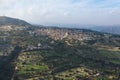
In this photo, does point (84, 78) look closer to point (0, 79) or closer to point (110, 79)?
point (110, 79)

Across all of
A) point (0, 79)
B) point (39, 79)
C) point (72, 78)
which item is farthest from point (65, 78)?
point (0, 79)

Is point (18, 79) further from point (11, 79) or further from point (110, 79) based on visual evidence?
point (110, 79)

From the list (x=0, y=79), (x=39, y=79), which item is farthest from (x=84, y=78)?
(x=0, y=79)

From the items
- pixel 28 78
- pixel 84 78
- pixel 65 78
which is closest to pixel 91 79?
pixel 84 78

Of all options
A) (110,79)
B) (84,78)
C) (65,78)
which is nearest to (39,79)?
(65,78)

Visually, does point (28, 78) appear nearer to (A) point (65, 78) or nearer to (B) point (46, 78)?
(B) point (46, 78)

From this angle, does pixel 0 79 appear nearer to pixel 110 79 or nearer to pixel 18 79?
pixel 18 79
